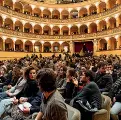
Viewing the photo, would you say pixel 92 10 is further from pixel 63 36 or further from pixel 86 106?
pixel 86 106

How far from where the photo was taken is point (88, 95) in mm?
5266

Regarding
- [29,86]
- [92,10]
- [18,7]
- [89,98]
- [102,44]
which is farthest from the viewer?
[92,10]

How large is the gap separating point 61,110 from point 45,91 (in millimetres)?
389

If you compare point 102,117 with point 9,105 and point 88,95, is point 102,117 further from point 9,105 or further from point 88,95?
point 9,105

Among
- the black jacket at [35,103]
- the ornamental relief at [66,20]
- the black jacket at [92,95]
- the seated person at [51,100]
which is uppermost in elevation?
the ornamental relief at [66,20]

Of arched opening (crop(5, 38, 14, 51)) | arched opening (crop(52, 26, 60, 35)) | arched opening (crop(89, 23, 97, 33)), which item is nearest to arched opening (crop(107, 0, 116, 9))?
arched opening (crop(89, 23, 97, 33))

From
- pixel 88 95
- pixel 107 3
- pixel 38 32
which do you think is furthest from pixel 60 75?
pixel 38 32

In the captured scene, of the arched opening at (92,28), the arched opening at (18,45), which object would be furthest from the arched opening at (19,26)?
the arched opening at (92,28)

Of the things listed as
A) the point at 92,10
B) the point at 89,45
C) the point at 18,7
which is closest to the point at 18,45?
the point at 18,7

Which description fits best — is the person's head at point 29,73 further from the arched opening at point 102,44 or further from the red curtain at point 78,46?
the red curtain at point 78,46

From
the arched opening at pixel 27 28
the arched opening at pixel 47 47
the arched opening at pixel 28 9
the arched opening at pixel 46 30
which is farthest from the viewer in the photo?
the arched opening at pixel 46 30

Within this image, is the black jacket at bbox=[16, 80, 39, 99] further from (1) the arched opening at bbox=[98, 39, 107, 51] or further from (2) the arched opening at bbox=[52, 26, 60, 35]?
(2) the arched opening at bbox=[52, 26, 60, 35]

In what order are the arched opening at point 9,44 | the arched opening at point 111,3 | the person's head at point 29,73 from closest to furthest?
the person's head at point 29,73 → the arched opening at point 9,44 → the arched opening at point 111,3

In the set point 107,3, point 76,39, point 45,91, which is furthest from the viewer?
point 76,39
